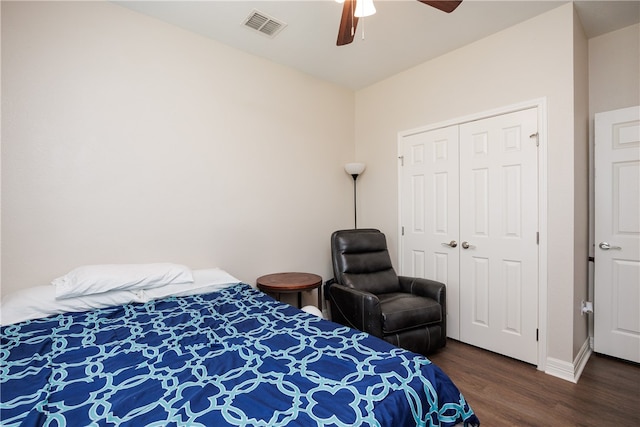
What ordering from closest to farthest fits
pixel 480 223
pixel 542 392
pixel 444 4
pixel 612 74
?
pixel 444 4 → pixel 542 392 → pixel 612 74 → pixel 480 223

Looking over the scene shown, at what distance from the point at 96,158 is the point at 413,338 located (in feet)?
9.12

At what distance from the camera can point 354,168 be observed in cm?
349

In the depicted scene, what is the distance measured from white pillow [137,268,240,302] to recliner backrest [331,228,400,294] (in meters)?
1.09

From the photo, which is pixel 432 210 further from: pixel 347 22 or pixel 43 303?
pixel 43 303

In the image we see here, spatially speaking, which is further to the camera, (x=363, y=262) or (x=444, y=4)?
(x=363, y=262)

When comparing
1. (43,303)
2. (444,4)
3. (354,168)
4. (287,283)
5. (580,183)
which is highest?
(444,4)

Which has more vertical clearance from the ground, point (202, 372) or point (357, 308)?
point (202, 372)

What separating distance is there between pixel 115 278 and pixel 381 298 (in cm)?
210

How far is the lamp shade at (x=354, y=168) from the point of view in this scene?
11.4 feet

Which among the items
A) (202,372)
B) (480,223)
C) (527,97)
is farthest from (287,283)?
(527,97)

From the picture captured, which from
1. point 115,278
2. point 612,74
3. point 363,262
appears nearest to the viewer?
point 115,278

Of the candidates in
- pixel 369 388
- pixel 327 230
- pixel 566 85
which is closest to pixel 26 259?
pixel 369 388

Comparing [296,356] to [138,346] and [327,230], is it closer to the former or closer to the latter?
[138,346]

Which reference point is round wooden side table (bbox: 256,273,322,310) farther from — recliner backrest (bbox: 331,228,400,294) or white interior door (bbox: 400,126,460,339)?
white interior door (bbox: 400,126,460,339)
